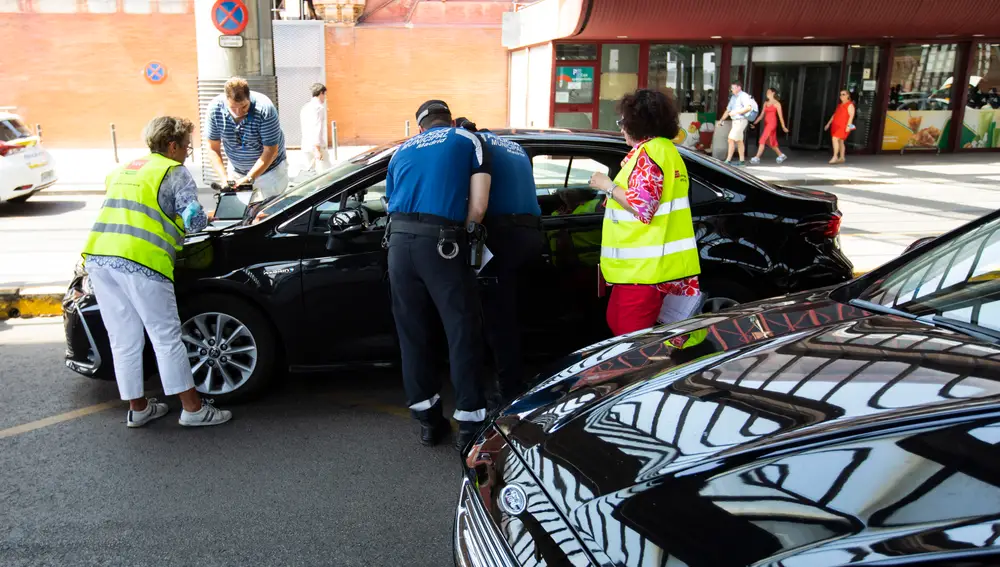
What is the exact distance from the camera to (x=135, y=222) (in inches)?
161

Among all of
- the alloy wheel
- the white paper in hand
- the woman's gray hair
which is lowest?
the alloy wheel

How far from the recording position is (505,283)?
4219mm

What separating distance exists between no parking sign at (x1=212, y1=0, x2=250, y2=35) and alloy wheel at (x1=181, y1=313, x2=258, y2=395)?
18.8ft

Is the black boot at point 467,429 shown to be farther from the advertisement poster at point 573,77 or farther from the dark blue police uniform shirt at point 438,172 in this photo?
the advertisement poster at point 573,77

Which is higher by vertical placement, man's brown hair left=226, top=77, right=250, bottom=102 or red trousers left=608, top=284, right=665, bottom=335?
man's brown hair left=226, top=77, right=250, bottom=102

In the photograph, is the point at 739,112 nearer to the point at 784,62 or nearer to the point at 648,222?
the point at 784,62

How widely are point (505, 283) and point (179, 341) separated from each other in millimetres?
1803

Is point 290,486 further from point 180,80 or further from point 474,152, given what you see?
point 180,80

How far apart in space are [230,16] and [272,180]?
3.09 meters

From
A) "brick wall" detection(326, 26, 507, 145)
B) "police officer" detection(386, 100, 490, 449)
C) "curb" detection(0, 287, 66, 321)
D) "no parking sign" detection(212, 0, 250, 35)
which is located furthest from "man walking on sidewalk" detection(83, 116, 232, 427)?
"brick wall" detection(326, 26, 507, 145)

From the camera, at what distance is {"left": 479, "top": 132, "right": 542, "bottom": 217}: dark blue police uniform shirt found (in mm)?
4098

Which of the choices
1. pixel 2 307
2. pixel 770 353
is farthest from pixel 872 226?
pixel 2 307

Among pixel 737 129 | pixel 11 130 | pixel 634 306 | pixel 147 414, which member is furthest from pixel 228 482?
pixel 737 129

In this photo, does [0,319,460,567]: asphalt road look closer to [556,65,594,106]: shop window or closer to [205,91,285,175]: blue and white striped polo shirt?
[205,91,285,175]: blue and white striped polo shirt
